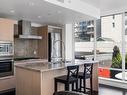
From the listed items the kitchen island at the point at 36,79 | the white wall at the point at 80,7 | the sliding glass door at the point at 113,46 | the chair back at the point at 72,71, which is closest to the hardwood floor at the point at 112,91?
the sliding glass door at the point at 113,46

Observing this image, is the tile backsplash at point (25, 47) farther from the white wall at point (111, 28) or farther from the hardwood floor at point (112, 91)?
the hardwood floor at point (112, 91)

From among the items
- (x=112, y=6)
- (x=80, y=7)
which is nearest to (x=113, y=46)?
(x=112, y=6)

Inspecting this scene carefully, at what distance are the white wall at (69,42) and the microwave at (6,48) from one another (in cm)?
298

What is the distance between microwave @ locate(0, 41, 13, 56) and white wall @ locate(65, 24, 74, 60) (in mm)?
2983

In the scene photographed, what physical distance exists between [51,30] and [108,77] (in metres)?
3.24

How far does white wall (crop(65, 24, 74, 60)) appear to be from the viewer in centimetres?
716

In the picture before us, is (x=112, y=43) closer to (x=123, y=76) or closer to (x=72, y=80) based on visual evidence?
(x=123, y=76)

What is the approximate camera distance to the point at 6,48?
4.71 meters

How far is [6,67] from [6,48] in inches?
24.2

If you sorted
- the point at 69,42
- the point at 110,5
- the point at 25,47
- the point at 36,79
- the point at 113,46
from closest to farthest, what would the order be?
the point at 36,79 < the point at 110,5 < the point at 113,46 < the point at 25,47 < the point at 69,42

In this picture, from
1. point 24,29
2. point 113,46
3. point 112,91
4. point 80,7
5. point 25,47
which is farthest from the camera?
point 25,47

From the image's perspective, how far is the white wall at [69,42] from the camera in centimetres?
716

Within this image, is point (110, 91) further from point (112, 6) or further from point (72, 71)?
point (112, 6)

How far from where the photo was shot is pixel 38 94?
3.29 metres
